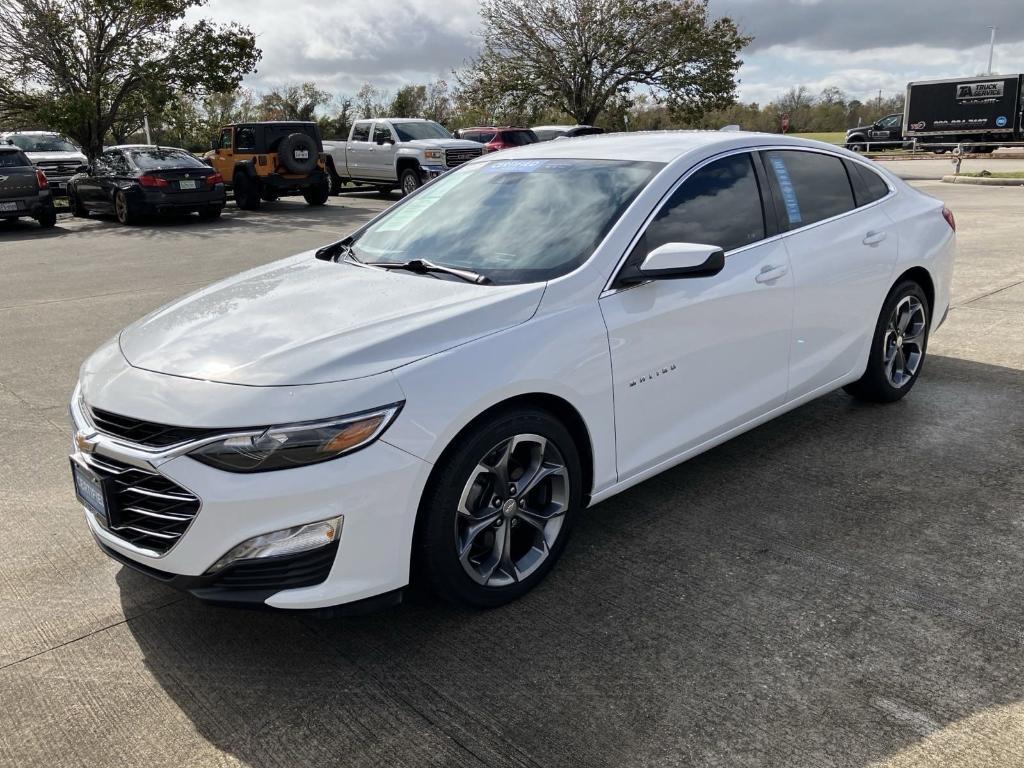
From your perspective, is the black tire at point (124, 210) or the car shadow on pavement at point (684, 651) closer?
the car shadow on pavement at point (684, 651)

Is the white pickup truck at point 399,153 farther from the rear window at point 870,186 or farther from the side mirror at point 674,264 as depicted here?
the side mirror at point 674,264

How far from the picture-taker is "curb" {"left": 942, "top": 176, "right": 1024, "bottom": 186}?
21797 mm

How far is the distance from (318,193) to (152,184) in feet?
14.5

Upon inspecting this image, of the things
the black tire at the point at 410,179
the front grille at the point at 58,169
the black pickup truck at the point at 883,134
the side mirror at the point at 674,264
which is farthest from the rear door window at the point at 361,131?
the black pickup truck at the point at 883,134

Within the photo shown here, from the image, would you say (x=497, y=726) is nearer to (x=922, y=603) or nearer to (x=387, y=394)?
(x=387, y=394)

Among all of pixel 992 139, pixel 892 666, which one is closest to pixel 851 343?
pixel 892 666

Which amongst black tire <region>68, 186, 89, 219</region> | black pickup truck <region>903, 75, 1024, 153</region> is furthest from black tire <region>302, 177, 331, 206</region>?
black pickup truck <region>903, 75, 1024, 153</region>

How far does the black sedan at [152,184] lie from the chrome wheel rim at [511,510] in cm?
1615

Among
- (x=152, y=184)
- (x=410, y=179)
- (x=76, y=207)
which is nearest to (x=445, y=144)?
(x=410, y=179)

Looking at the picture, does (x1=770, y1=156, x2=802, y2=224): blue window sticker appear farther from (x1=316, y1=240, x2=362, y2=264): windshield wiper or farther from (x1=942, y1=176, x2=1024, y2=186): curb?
(x1=942, y1=176, x2=1024, y2=186): curb

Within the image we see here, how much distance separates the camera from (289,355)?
9.53 ft

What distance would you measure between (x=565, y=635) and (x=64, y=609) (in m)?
1.87

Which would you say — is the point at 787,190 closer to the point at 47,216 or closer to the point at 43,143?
the point at 47,216

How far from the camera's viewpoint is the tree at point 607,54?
115 feet
